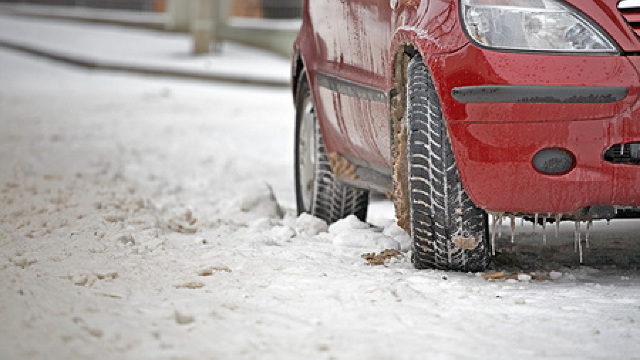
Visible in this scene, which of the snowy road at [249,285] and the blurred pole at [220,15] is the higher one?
the snowy road at [249,285]

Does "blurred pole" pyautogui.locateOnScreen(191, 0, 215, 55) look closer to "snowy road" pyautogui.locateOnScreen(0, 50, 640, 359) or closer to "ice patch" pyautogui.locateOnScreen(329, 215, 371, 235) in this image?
"snowy road" pyautogui.locateOnScreen(0, 50, 640, 359)

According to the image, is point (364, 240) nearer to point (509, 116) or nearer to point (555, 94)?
point (509, 116)

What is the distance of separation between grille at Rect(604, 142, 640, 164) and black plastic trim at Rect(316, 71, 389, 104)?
1039 mm

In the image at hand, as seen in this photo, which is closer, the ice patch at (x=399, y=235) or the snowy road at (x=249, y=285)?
the snowy road at (x=249, y=285)

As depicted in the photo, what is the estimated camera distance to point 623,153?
449 centimetres

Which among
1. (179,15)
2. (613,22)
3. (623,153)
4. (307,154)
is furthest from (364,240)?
(179,15)

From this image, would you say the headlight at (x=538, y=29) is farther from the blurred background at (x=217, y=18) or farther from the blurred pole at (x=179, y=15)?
the blurred pole at (x=179, y=15)

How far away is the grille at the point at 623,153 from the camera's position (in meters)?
4.48

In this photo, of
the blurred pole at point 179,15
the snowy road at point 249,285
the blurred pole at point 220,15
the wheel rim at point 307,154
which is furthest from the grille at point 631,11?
the blurred pole at point 179,15

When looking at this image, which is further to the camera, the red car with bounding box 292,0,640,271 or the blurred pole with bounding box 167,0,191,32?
the blurred pole with bounding box 167,0,191,32

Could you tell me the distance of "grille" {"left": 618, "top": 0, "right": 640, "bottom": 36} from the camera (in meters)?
4.46

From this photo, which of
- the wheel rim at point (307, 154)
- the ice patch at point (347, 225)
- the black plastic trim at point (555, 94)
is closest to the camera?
the black plastic trim at point (555, 94)

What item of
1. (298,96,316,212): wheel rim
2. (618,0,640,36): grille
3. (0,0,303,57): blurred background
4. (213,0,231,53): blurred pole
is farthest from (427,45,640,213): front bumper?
(213,0,231,53): blurred pole

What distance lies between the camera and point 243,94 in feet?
58.5
